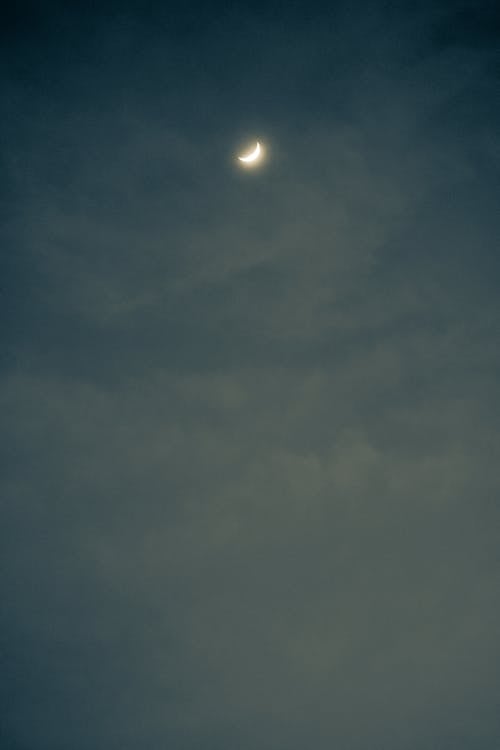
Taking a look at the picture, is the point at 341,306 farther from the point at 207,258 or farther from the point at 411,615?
the point at 411,615

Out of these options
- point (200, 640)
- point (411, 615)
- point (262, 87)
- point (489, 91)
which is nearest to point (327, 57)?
point (262, 87)

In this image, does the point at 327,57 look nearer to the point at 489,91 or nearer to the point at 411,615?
the point at 489,91

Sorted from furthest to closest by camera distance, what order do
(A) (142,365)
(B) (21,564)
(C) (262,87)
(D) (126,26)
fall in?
(B) (21,564)
(A) (142,365)
(C) (262,87)
(D) (126,26)

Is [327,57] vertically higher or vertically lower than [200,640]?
higher

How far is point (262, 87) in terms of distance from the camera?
15.0ft

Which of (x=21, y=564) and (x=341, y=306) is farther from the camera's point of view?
(x=21, y=564)

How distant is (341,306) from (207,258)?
1.58 m

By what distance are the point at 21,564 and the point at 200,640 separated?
8.74 feet

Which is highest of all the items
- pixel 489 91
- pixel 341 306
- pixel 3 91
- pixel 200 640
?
pixel 489 91

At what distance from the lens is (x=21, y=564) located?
21.0ft

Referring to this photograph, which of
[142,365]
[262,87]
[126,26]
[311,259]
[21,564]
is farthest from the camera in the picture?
[21,564]

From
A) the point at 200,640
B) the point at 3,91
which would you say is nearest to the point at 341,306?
the point at 3,91

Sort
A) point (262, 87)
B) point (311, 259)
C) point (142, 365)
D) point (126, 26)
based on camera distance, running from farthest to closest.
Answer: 1. point (142, 365)
2. point (311, 259)
3. point (262, 87)
4. point (126, 26)

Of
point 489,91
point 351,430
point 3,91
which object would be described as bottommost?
point 351,430
